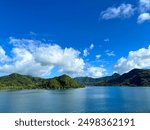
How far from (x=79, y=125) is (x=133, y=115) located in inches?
88.5

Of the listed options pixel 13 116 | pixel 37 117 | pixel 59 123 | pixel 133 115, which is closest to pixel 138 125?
pixel 133 115

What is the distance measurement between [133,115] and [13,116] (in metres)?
4.58

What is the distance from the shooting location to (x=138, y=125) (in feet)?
28.9

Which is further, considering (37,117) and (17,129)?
(37,117)

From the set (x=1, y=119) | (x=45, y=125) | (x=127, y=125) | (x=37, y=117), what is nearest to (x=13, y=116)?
(x=1, y=119)

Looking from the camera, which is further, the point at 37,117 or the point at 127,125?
the point at 37,117

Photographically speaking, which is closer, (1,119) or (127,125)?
(127,125)

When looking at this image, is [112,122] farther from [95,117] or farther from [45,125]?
[45,125]

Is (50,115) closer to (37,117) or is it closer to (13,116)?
(37,117)

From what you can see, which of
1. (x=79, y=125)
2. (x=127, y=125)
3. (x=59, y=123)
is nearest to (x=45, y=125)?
(x=59, y=123)

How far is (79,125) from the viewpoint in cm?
882

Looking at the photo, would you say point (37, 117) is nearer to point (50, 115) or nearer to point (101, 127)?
point (50, 115)

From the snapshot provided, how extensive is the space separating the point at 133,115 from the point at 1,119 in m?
5.00

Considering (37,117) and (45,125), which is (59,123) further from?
(37,117)
